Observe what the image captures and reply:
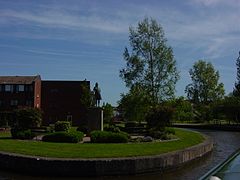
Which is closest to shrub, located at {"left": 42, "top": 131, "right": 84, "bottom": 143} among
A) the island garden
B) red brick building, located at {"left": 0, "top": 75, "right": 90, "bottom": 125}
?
the island garden

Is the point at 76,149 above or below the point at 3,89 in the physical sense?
below

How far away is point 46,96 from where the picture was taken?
81.6 meters

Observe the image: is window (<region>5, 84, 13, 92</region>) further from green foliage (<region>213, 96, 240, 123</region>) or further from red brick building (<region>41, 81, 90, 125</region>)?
green foliage (<region>213, 96, 240, 123</region>)

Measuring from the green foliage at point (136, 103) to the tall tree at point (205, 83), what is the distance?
40.1 m

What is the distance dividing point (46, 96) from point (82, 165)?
62.2 m

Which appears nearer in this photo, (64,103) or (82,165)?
(82,165)

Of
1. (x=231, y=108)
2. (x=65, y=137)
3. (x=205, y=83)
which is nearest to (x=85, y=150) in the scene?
(x=65, y=137)

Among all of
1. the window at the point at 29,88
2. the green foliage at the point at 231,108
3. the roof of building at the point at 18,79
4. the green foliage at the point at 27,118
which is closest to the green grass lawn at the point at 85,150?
the green foliage at the point at 27,118

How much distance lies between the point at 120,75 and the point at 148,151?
118 ft

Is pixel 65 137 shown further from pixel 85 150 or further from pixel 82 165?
pixel 82 165

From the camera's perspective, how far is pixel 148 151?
24375 mm

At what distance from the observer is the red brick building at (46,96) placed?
7856 centimetres

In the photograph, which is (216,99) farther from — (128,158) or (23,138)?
(128,158)

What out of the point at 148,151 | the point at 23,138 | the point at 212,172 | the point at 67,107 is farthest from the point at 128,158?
the point at 67,107
